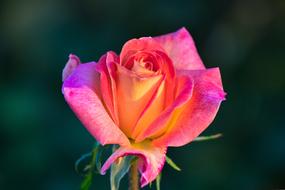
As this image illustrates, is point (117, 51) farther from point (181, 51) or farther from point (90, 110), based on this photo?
point (90, 110)

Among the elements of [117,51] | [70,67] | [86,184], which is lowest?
[117,51]

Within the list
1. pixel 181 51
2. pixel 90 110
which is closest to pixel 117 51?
pixel 181 51

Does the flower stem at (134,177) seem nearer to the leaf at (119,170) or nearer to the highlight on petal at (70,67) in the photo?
the leaf at (119,170)

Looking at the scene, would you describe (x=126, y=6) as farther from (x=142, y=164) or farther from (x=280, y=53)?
(x=142, y=164)

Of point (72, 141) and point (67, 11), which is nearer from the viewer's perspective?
point (72, 141)

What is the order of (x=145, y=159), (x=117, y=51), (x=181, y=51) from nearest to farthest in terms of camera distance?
(x=145, y=159) < (x=181, y=51) < (x=117, y=51)

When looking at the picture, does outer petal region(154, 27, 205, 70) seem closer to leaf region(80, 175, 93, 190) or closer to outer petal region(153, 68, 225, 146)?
outer petal region(153, 68, 225, 146)

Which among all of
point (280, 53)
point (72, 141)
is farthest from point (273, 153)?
point (72, 141)

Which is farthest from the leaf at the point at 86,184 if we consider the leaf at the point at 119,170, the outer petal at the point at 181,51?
the outer petal at the point at 181,51

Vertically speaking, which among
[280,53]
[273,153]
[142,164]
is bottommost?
[273,153]
